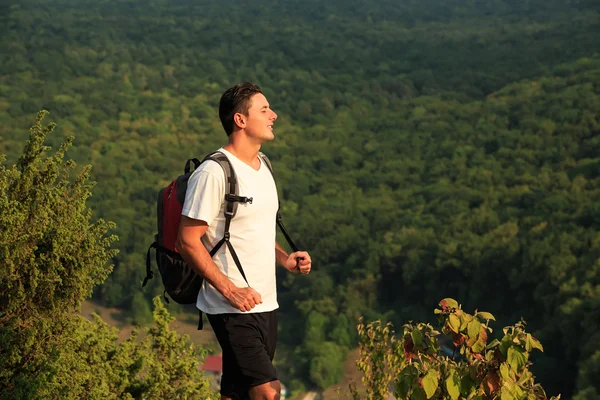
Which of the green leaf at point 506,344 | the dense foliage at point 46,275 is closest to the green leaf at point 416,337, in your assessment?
the green leaf at point 506,344

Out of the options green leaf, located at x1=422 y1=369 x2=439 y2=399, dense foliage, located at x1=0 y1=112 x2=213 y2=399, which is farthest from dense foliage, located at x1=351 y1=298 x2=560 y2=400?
dense foliage, located at x1=0 y1=112 x2=213 y2=399

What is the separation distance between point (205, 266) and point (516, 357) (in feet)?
4.30

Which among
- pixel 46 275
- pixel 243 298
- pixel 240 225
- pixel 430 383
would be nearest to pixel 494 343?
pixel 430 383

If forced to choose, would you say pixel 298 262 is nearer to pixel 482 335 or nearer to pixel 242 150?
pixel 242 150

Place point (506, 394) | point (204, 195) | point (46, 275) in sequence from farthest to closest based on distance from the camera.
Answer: point (46, 275)
point (204, 195)
point (506, 394)

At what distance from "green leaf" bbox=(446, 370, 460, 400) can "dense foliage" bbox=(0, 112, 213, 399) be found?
402 centimetres

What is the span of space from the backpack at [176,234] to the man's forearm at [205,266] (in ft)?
0.35

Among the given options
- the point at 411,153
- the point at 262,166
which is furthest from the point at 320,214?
the point at 262,166

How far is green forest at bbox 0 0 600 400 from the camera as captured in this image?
57375 mm

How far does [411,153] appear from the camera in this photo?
318 ft

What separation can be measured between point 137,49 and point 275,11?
98.0ft

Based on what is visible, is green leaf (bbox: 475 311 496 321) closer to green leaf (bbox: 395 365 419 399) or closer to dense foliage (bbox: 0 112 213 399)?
green leaf (bbox: 395 365 419 399)

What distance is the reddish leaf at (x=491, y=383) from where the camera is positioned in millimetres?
3830

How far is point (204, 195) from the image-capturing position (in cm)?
412
